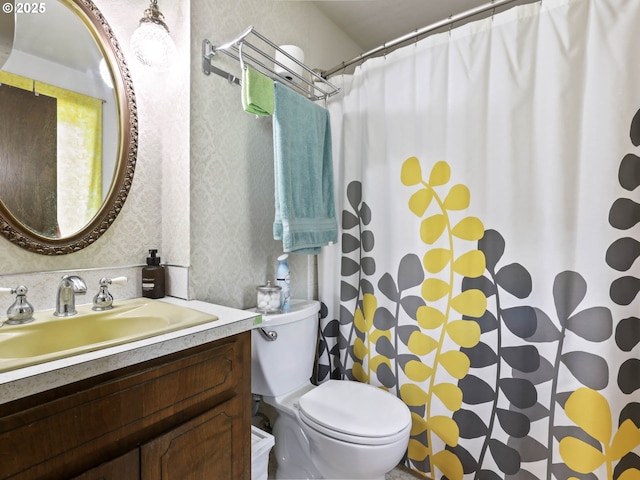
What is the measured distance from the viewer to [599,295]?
1068 millimetres

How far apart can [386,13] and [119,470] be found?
90.8 inches

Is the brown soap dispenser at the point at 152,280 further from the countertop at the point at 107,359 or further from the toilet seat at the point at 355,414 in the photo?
the toilet seat at the point at 355,414

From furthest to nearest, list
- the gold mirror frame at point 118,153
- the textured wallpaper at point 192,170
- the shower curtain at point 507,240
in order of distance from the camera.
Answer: the textured wallpaper at point 192,170 → the shower curtain at point 507,240 → the gold mirror frame at point 118,153

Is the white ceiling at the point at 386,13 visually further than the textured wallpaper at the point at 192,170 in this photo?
Yes

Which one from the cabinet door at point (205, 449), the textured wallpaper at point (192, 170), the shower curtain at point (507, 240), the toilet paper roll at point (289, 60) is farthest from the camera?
the toilet paper roll at point (289, 60)

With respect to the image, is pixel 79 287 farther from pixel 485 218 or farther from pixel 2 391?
pixel 485 218

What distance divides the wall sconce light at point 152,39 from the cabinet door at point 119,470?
3.89ft

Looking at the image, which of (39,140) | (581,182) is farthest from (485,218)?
(39,140)

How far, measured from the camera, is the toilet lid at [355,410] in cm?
111

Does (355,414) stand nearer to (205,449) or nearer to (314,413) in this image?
(314,413)

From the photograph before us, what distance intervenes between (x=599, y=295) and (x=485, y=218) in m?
0.44

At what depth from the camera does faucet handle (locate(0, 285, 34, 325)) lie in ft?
2.72

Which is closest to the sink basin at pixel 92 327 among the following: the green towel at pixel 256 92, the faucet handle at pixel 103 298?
the faucet handle at pixel 103 298

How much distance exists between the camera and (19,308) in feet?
2.76
